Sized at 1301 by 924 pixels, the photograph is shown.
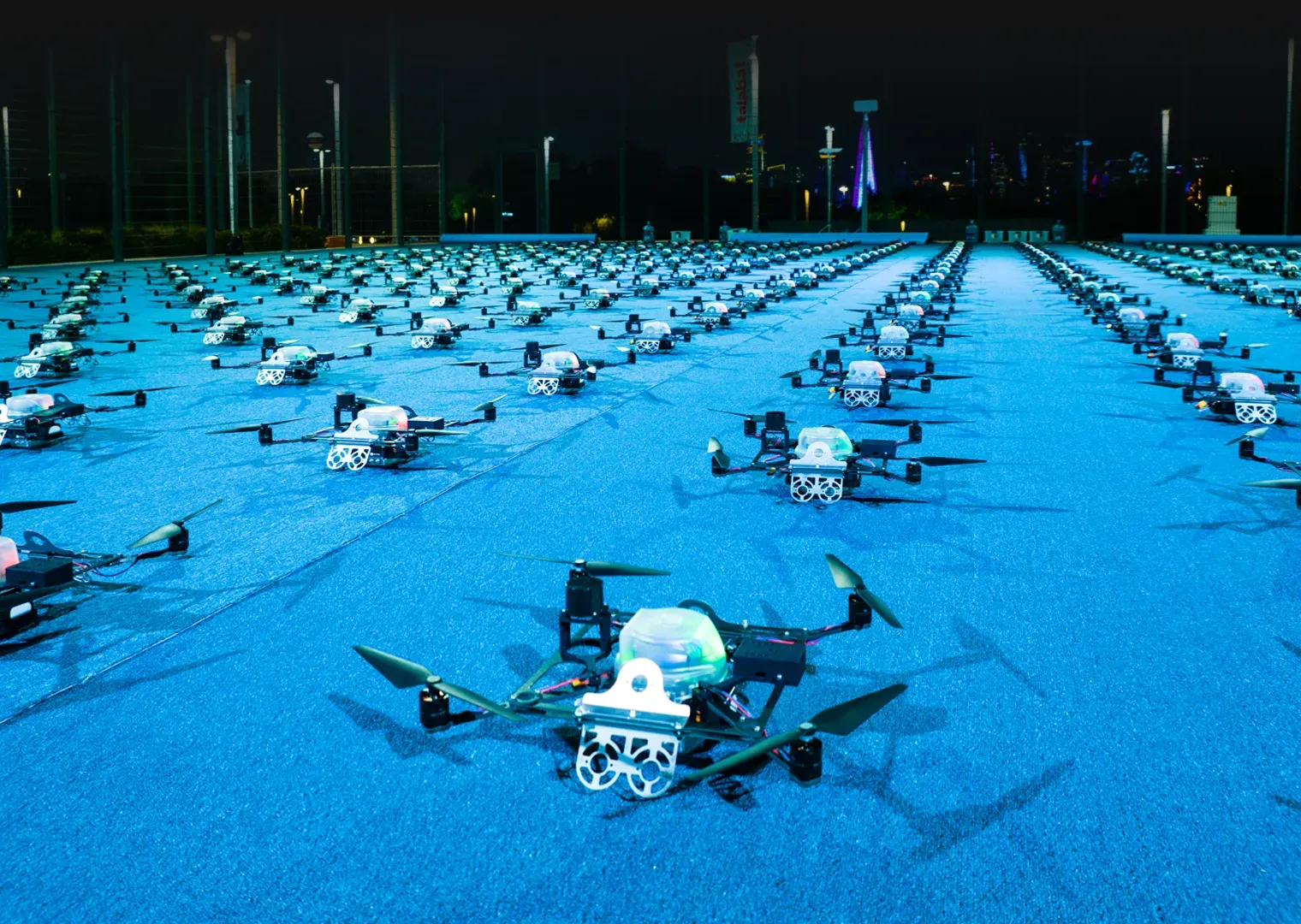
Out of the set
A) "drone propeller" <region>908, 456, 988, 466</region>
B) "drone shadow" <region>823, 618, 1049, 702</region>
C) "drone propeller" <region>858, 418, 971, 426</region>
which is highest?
"drone propeller" <region>858, 418, 971, 426</region>

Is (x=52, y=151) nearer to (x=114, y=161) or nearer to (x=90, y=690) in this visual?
(x=114, y=161)

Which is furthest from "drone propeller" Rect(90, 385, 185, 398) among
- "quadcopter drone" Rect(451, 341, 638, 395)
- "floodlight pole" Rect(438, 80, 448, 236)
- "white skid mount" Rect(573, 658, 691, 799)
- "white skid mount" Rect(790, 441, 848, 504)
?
"floodlight pole" Rect(438, 80, 448, 236)

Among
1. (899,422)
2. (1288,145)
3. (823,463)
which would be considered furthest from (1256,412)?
(1288,145)

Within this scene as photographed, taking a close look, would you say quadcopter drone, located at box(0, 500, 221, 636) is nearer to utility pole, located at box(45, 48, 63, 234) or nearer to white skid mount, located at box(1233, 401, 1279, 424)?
white skid mount, located at box(1233, 401, 1279, 424)

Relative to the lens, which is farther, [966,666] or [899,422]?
[899,422]

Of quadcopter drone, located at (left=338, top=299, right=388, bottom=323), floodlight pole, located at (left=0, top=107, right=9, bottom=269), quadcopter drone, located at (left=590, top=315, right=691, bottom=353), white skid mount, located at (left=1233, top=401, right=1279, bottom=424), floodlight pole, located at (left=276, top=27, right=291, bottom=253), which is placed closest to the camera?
white skid mount, located at (left=1233, top=401, right=1279, bottom=424)

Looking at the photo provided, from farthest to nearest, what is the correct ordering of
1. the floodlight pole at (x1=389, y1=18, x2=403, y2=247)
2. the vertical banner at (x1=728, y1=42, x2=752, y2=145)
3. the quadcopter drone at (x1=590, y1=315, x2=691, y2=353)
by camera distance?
the floodlight pole at (x1=389, y1=18, x2=403, y2=247) → the vertical banner at (x1=728, y1=42, x2=752, y2=145) → the quadcopter drone at (x1=590, y1=315, x2=691, y2=353)

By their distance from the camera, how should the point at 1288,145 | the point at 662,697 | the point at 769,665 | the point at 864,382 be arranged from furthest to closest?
1. the point at 1288,145
2. the point at 864,382
3. the point at 769,665
4. the point at 662,697

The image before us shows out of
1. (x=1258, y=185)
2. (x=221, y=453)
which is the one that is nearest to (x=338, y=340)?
(x=221, y=453)
